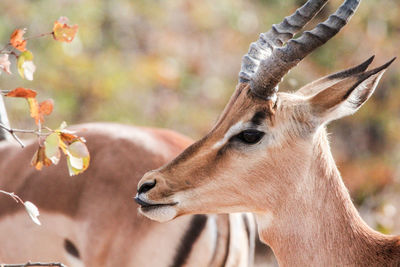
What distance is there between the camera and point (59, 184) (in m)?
4.62

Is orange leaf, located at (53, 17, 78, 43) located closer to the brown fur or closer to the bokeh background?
the brown fur

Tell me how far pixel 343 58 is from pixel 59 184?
21.5ft

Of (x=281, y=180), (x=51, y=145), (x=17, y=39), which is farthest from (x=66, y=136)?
(x=281, y=180)

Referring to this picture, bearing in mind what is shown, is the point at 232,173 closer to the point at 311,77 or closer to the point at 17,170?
the point at 17,170

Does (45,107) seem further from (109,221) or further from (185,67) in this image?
(185,67)

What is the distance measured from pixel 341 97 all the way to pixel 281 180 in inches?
19.7

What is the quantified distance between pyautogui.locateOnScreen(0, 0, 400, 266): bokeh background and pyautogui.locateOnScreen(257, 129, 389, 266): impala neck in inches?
158

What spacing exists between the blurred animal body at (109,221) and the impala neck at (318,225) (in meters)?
1.00

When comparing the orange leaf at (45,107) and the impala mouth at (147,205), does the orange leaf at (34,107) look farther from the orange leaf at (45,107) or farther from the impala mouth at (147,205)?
the impala mouth at (147,205)

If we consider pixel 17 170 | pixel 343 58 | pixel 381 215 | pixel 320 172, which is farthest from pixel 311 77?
pixel 320 172

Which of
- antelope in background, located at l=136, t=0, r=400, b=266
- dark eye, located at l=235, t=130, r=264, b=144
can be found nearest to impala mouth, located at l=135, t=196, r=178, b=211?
antelope in background, located at l=136, t=0, r=400, b=266

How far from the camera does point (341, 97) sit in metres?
3.06

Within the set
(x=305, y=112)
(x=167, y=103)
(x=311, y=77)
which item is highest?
(x=167, y=103)

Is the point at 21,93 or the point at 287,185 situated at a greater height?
the point at 21,93
